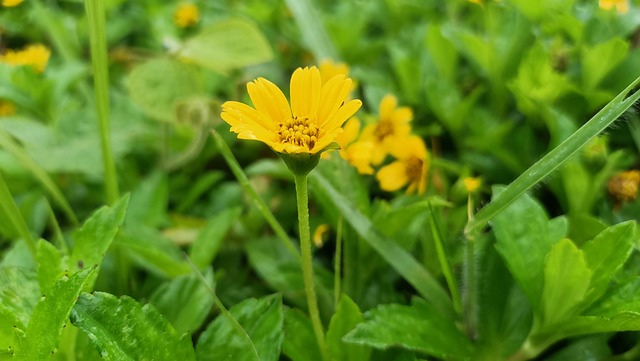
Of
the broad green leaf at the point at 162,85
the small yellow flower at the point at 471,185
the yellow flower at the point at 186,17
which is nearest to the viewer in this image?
the small yellow flower at the point at 471,185

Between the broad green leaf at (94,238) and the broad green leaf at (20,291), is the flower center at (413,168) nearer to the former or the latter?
the broad green leaf at (94,238)

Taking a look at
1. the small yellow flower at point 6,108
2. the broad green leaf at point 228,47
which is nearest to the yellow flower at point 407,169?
the broad green leaf at point 228,47

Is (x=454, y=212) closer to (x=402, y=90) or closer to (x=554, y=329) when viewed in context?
(x=554, y=329)

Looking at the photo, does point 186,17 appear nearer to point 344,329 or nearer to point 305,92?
point 305,92

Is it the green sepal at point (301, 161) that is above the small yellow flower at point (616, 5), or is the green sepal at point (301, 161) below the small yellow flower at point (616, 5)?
below

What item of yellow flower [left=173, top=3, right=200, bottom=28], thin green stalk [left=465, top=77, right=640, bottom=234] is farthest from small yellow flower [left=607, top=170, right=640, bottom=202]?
yellow flower [left=173, top=3, right=200, bottom=28]

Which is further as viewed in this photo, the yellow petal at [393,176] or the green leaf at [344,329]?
the yellow petal at [393,176]

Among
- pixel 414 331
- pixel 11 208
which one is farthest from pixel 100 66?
pixel 414 331

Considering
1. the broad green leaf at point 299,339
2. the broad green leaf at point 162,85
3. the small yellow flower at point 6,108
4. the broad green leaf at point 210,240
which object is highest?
the broad green leaf at point 162,85

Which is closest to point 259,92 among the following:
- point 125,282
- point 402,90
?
point 125,282
